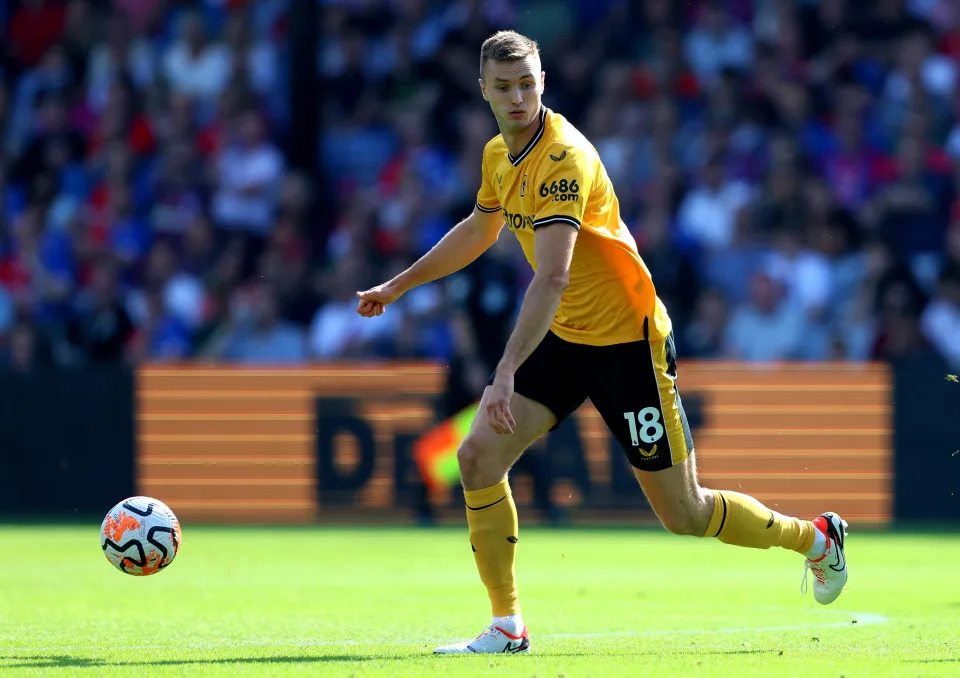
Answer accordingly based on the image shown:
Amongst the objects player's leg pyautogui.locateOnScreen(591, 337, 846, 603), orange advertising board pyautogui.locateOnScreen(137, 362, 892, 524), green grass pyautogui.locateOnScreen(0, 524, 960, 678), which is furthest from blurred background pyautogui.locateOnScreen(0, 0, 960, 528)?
player's leg pyautogui.locateOnScreen(591, 337, 846, 603)

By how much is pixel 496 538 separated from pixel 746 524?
1.13 meters

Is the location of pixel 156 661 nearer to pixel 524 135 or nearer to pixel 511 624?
pixel 511 624

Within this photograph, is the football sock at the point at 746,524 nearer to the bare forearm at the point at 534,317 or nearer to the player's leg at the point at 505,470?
the player's leg at the point at 505,470

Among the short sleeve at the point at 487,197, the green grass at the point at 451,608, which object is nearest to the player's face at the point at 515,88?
the short sleeve at the point at 487,197

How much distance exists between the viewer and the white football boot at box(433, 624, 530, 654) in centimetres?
684

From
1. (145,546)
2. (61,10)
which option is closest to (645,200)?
(61,10)

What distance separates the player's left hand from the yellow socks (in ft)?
2.09

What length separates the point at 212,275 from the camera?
17922mm

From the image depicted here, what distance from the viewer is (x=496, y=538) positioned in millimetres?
6957

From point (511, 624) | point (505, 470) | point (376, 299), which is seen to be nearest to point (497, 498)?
point (505, 470)

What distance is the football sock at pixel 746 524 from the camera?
7.18 meters

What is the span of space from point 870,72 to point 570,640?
12423 millimetres

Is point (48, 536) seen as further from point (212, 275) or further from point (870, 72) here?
point (870, 72)

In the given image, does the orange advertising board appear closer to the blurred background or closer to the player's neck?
the blurred background
